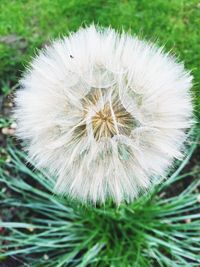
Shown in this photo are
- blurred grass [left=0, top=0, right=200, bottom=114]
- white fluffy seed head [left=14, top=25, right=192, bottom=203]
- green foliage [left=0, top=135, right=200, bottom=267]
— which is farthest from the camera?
blurred grass [left=0, top=0, right=200, bottom=114]

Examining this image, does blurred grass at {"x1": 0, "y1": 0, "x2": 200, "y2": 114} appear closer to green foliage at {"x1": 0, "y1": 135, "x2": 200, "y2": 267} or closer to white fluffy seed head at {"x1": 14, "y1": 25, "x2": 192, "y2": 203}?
green foliage at {"x1": 0, "y1": 135, "x2": 200, "y2": 267}

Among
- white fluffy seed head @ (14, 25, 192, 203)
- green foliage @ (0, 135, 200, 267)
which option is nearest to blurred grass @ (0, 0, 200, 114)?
green foliage @ (0, 135, 200, 267)

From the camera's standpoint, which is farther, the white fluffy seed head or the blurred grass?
the blurred grass

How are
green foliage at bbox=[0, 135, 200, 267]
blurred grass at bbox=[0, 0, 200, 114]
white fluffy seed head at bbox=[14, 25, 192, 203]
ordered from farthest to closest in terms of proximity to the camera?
1. blurred grass at bbox=[0, 0, 200, 114]
2. green foliage at bbox=[0, 135, 200, 267]
3. white fluffy seed head at bbox=[14, 25, 192, 203]

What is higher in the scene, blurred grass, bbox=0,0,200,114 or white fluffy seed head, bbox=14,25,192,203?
blurred grass, bbox=0,0,200,114

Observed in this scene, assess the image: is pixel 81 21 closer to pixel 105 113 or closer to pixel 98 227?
pixel 98 227

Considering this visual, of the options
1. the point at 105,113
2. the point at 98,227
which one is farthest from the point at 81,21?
the point at 105,113

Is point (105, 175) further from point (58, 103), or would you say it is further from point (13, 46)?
point (13, 46)
